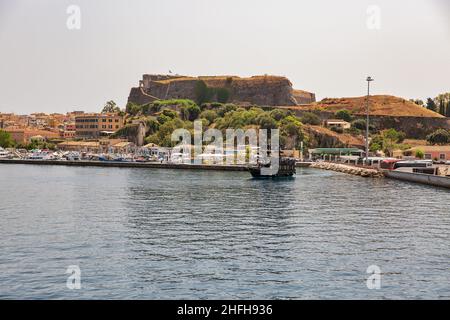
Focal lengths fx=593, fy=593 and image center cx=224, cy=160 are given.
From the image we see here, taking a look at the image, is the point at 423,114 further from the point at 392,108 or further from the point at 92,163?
the point at 92,163

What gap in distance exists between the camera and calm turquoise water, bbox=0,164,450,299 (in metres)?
17.2

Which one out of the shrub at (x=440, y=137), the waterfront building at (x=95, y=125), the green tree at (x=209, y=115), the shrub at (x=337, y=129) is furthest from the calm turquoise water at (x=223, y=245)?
the waterfront building at (x=95, y=125)

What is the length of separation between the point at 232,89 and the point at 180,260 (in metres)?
133

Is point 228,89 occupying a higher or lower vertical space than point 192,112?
higher

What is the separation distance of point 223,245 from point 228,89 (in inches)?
5138

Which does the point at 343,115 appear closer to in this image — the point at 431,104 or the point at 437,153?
the point at 431,104

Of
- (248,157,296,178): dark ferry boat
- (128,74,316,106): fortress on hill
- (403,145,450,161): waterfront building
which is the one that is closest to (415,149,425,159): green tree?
(403,145,450,161): waterfront building

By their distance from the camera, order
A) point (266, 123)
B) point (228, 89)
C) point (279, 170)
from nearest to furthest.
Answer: point (279, 170) < point (266, 123) < point (228, 89)

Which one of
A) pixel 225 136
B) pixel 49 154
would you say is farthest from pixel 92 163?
pixel 225 136

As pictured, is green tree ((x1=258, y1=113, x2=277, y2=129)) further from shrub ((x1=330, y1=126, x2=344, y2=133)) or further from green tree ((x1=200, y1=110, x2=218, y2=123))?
green tree ((x1=200, y1=110, x2=218, y2=123))

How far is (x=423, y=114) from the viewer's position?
134250 millimetres

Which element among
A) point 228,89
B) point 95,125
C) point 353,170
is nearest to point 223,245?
point 353,170

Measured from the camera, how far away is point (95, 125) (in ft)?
447

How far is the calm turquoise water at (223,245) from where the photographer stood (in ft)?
56.3
